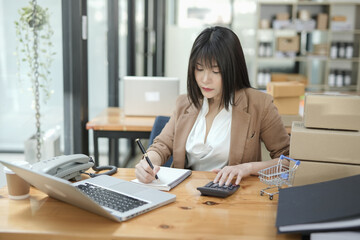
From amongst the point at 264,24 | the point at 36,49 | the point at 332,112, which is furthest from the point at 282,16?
the point at 332,112

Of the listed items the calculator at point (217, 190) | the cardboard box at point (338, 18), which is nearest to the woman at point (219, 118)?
the calculator at point (217, 190)

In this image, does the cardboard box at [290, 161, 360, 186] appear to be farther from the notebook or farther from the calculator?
the notebook

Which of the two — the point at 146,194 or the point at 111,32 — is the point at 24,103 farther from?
the point at 111,32

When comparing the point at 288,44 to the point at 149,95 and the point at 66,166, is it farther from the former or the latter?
the point at 66,166

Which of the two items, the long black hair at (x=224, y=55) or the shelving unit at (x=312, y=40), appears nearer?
the long black hair at (x=224, y=55)

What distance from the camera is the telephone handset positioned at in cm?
131

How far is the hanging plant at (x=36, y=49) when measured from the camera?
190 centimetres

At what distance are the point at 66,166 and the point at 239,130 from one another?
792mm

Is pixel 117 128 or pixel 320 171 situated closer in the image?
pixel 320 171

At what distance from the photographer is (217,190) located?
1.29m

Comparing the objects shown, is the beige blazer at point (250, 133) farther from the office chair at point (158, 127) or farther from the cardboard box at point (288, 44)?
the cardboard box at point (288, 44)

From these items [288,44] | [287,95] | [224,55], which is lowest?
[287,95]

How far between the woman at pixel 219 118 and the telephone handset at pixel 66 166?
363 millimetres

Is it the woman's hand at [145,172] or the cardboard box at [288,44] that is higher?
the cardboard box at [288,44]
